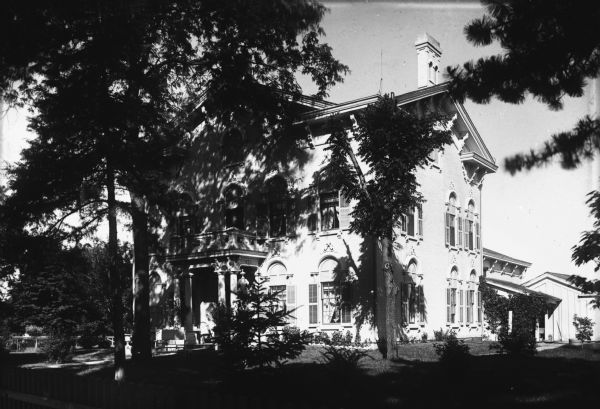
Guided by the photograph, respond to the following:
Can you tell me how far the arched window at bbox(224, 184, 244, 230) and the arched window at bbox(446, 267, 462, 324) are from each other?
11.0 meters

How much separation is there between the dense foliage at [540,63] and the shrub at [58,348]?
2081 cm

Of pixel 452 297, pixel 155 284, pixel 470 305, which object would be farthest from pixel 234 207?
pixel 470 305

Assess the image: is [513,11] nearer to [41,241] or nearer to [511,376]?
[511,376]

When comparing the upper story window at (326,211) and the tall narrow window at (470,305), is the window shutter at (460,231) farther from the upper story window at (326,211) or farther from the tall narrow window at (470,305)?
the upper story window at (326,211)

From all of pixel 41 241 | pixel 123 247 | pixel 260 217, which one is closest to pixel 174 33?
pixel 41 241

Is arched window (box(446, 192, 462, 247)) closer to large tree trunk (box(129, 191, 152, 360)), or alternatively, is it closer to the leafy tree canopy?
the leafy tree canopy

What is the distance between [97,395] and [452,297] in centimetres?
2485

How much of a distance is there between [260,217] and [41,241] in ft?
40.5

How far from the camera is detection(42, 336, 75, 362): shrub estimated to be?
2312 centimetres

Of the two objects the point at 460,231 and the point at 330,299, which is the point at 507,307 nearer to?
the point at 460,231

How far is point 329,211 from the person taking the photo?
1035 inches

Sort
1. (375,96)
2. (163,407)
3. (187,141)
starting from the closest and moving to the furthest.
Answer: (163,407) → (375,96) → (187,141)

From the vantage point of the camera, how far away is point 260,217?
92.6 feet

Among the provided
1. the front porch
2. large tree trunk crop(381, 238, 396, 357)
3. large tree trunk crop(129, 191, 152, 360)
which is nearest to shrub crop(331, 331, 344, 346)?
large tree trunk crop(381, 238, 396, 357)
